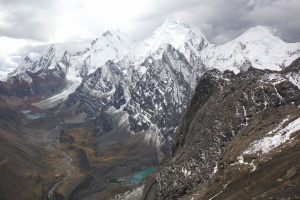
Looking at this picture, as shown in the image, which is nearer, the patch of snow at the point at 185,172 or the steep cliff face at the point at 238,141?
the steep cliff face at the point at 238,141

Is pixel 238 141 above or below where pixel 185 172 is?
above

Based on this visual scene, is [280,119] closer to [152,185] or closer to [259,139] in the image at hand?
[259,139]

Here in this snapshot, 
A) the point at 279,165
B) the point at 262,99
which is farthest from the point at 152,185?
the point at 279,165

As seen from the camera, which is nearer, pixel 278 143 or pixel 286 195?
pixel 286 195

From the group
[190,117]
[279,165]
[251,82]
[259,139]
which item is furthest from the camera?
[190,117]

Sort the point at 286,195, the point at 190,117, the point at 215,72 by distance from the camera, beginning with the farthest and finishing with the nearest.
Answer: the point at 215,72 → the point at 190,117 → the point at 286,195

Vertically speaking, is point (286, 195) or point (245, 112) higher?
point (245, 112)

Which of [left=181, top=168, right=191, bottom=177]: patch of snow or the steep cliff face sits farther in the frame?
[left=181, top=168, right=191, bottom=177]: patch of snow

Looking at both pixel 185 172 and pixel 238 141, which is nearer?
pixel 238 141
